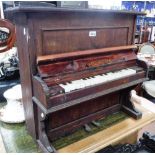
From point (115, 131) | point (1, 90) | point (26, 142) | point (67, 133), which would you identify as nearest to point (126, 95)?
point (115, 131)

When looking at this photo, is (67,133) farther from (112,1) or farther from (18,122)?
(112,1)

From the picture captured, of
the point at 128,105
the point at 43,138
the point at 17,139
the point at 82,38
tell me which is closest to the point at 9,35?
the point at 82,38

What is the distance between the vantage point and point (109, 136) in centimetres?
160

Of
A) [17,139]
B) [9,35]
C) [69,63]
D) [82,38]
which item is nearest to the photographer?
[69,63]

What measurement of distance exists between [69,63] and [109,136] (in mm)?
687

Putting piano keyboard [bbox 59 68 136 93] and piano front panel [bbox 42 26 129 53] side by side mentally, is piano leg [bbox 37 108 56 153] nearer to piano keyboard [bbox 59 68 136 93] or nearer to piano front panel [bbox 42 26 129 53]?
piano keyboard [bbox 59 68 136 93]

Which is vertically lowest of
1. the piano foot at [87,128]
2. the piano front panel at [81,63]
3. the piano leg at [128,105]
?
the piano foot at [87,128]

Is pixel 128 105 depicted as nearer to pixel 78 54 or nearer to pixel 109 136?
pixel 109 136

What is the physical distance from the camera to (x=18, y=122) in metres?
1.77

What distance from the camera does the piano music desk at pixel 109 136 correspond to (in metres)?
1.48

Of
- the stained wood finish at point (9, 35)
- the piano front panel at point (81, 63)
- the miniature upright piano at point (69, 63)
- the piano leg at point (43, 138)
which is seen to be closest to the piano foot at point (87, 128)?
the miniature upright piano at point (69, 63)

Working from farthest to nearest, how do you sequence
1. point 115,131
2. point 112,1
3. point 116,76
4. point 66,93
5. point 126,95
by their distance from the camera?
point 112,1, point 126,95, point 115,131, point 116,76, point 66,93

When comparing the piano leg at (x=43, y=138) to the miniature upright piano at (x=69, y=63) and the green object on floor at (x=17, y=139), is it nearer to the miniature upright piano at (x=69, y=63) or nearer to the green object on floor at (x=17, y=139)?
the miniature upright piano at (x=69, y=63)

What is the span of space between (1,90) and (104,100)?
106 centimetres
